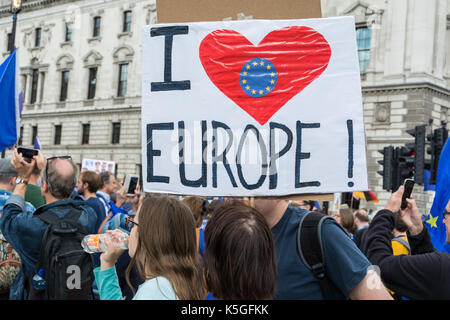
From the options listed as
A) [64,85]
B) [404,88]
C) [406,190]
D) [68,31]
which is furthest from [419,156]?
[68,31]

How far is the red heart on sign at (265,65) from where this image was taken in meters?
2.57

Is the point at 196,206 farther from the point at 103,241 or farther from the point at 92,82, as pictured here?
the point at 92,82

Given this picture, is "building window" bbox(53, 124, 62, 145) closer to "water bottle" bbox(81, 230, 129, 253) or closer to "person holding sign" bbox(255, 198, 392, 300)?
"water bottle" bbox(81, 230, 129, 253)

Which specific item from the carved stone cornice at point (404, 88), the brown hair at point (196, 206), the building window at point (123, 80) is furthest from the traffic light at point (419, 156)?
the building window at point (123, 80)

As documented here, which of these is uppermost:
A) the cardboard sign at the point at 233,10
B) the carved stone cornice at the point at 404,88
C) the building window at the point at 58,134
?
the carved stone cornice at the point at 404,88

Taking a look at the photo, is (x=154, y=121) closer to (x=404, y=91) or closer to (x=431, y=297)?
(x=431, y=297)

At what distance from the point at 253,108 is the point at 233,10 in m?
0.54

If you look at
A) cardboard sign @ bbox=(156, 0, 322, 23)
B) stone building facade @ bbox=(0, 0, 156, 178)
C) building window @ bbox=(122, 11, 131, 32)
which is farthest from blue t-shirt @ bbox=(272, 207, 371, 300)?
building window @ bbox=(122, 11, 131, 32)

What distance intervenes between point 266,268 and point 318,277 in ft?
1.26

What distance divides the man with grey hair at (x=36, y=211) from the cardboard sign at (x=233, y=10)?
131 centimetres

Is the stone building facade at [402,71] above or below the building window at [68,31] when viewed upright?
below

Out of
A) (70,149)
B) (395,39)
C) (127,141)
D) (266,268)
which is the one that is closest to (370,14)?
(395,39)

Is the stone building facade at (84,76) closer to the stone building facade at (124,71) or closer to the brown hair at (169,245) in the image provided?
the stone building facade at (124,71)

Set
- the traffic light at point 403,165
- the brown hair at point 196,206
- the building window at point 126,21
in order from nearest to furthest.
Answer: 1. the brown hair at point 196,206
2. the traffic light at point 403,165
3. the building window at point 126,21
